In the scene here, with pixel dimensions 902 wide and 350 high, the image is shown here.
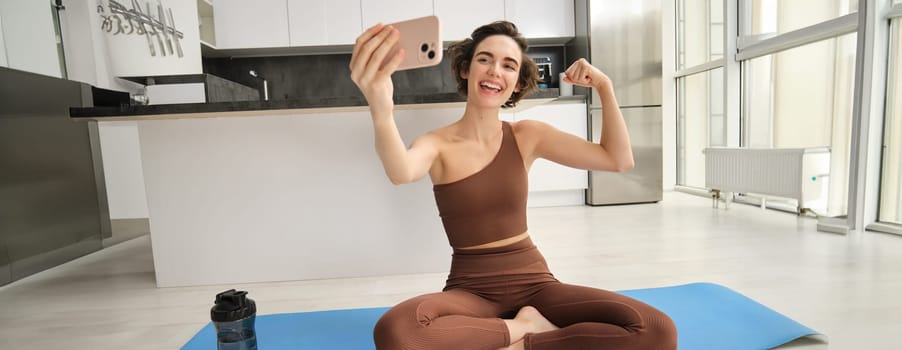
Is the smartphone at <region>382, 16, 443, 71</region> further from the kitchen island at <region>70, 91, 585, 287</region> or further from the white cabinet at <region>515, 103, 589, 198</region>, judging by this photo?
the white cabinet at <region>515, 103, 589, 198</region>

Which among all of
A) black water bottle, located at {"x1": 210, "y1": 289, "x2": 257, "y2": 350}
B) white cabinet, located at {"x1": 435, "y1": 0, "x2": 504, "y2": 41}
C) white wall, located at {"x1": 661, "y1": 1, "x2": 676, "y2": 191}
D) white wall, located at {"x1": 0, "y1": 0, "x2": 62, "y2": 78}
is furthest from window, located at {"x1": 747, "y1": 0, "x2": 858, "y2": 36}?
white wall, located at {"x1": 0, "y1": 0, "x2": 62, "y2": 78}

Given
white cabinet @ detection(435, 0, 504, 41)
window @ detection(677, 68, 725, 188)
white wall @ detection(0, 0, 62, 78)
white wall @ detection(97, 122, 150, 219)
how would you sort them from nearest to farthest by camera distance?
white wall @ detection(0, 0, 62, 78) → white wall @ detection(97, 122, 150, 219) → white cabinet @ detection(435, 0, 504, 41) → window @ detection(677, 68, 725, 188)

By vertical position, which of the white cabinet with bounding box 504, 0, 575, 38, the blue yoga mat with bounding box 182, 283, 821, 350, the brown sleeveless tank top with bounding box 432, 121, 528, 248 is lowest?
the blue yoga mat with bounding box 182, 283, 821, 350

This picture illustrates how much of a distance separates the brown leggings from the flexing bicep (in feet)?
1.01

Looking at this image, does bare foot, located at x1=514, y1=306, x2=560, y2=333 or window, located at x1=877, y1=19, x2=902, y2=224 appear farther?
window, located at x1=877, y1=19, x2=902, y2=224

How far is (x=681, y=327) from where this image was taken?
4.77ft

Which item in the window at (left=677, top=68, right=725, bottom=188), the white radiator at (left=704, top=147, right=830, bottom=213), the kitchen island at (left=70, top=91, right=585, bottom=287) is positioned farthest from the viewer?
the window at (left=677, top=68, right=725, bottom=188)

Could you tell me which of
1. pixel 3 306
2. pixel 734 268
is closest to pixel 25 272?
pixel 3 306

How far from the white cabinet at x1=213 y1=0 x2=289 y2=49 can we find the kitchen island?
2.39 m

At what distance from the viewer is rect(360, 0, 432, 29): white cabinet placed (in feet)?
14.1

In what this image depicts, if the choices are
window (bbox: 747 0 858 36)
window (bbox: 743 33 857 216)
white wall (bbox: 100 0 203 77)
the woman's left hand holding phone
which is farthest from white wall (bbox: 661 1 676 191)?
the woman's left hand holding phone

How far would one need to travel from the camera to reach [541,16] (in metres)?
4.43

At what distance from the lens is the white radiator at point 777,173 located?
3189 millimetres

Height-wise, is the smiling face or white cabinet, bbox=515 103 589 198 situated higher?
the smiling face
